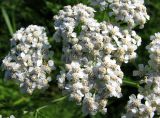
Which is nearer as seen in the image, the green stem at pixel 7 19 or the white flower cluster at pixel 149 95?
the white flower cluster at pixel 149 95

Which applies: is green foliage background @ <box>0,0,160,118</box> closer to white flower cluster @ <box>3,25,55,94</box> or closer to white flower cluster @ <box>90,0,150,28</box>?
white flower cluster @ <box>90,0,150,28</box>

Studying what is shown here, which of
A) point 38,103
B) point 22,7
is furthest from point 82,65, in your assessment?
point 22,7

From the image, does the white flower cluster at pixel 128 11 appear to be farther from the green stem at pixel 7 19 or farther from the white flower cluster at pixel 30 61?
the green stem at pixel 7 19

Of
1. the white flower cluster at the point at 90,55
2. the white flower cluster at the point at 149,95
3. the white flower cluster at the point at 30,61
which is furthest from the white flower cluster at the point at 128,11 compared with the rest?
the white flower cluster at the point at 30,61

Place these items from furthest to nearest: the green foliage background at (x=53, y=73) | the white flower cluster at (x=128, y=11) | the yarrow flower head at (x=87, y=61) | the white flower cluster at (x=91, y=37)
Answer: the green foliage background at (x=53, y=73) → the white flower cluster at (x=128, y=11) → the white flower cluster at (x=91, y=37) → the yarrow flower head at (x=87, y=61)

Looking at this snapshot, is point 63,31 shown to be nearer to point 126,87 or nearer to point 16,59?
point 16,59

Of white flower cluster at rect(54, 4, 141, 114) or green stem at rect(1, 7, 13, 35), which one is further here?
green stem at rect(1, 7, 13, 35)

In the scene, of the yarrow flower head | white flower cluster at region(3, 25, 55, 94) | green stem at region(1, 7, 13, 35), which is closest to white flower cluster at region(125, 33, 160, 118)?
the yarrow flower head
